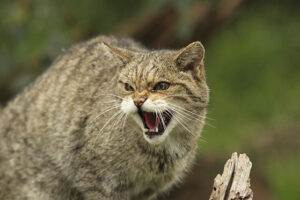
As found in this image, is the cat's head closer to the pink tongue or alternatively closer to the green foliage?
the pink tongue

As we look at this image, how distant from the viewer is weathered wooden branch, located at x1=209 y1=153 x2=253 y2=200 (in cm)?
448

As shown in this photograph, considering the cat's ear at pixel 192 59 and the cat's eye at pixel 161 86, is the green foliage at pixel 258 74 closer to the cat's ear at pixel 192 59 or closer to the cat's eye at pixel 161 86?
the cat's ear at pixel 192 59

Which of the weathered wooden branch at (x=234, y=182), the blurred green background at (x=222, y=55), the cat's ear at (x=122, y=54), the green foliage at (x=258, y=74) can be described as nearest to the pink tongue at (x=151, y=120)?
the cat's ear at (x=122, y=54)

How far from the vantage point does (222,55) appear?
1041 cm

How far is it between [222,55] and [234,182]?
19.9 feet

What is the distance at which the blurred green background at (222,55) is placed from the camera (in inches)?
330

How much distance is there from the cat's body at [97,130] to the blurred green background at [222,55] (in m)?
1.68

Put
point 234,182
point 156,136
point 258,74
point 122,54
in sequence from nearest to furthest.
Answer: point 234,182 < point 156,136 < point 122,54 < point 258,74

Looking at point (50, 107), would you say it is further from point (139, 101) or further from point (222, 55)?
point (222, 55)

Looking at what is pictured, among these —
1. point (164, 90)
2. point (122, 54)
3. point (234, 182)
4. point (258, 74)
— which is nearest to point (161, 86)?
point (164, 90)

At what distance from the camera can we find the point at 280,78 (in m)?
10.2

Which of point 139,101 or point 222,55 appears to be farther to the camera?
point 222,55

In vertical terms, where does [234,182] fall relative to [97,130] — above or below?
below

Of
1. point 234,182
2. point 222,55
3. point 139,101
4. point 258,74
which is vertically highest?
point 222,55
